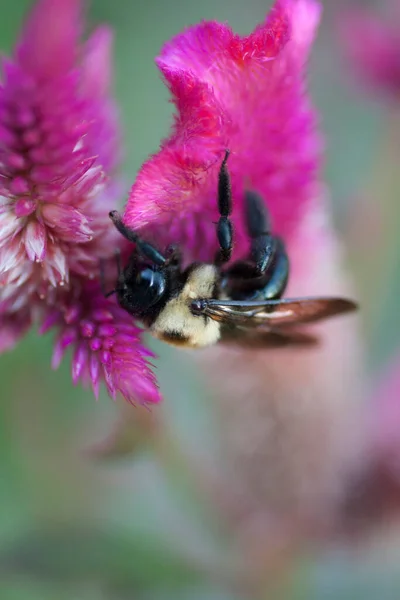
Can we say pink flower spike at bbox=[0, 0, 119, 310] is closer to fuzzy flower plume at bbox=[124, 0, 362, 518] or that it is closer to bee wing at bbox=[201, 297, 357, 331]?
fuzzy flower plume at bbox=[124, 0, 362, 518]

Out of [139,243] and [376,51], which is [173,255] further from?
[376,51]

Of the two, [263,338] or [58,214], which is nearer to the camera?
[58,214]

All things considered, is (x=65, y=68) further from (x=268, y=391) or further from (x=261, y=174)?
(x=268, y=391)

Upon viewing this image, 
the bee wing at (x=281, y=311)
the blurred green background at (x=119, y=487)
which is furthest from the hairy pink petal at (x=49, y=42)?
the blurred green background at (x=119, y=487)

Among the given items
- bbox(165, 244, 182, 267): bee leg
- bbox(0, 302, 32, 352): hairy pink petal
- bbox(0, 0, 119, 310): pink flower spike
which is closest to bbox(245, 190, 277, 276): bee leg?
bbox(165, 244, 182, 267): bee leg

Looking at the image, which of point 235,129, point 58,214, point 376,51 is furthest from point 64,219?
point 376,51

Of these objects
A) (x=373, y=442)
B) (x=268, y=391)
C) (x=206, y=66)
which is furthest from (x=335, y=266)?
(x=206, y=66)
